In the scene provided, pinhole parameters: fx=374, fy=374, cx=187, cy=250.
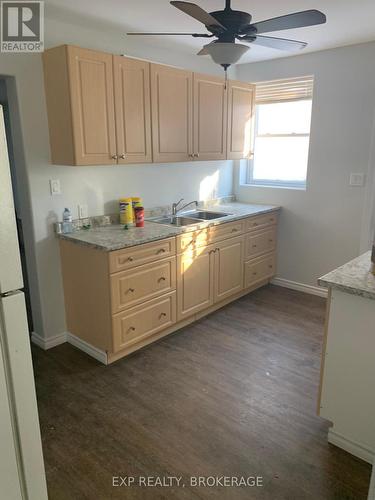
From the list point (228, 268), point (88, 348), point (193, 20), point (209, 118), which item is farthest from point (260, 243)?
point (193, 20)

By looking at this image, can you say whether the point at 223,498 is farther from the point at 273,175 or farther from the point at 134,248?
the point at 273,175

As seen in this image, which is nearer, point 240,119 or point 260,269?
point 240,119

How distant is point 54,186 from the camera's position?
2.80 metres

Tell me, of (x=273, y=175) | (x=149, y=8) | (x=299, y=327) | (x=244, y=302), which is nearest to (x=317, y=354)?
(x=299, y=327)

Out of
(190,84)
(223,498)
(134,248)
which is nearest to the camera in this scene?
(223,498)

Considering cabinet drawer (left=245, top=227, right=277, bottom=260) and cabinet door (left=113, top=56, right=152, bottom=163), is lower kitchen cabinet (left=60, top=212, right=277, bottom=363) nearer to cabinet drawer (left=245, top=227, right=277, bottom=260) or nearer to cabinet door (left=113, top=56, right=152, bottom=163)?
cabinet drawer (left=245, top=227, right=277, bottom=260)

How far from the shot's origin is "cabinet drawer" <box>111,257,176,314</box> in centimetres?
263

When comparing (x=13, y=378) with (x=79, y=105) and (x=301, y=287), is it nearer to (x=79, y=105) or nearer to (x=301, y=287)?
(x=79, y=105)

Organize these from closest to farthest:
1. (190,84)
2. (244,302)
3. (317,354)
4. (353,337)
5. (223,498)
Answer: (223,498) → (353,337) → (317,354) → (190,84) → (244,302)

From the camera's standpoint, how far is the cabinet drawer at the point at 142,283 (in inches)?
104

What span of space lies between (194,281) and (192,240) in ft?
1.24

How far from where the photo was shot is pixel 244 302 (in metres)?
3.89

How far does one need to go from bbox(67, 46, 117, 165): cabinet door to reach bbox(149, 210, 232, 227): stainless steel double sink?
3.22 feet

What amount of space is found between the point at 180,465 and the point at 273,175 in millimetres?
3311
